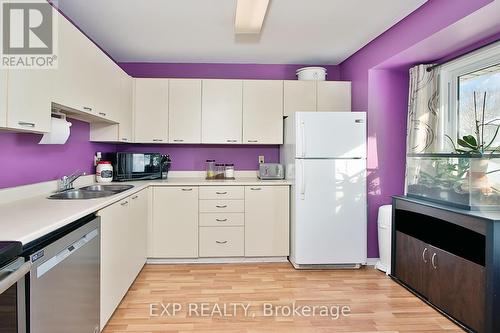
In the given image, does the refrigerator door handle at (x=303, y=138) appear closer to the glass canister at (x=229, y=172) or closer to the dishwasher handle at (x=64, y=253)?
the glass canister at (x=229, y=172)

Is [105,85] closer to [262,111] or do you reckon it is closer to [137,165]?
[137,165]

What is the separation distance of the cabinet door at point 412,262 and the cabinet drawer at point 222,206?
62.8 inches

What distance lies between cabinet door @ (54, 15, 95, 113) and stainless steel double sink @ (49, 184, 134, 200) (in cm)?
66

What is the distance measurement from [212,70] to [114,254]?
2645 mm

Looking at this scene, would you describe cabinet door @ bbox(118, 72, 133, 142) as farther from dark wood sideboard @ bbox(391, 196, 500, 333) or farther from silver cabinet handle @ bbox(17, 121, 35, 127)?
dark wood sideboard @ bbox(391, 196, 500, 333)

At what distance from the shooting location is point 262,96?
3.78m

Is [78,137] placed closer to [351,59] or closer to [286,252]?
[286,252]

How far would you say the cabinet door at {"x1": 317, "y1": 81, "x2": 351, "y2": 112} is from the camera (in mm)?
3830

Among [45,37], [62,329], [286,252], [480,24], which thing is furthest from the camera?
[286,252]

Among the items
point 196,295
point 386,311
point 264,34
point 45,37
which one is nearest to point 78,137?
point 45,37

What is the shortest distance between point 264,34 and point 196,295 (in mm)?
2522

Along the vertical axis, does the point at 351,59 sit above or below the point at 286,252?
above

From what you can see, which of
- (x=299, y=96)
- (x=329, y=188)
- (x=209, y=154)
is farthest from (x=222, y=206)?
(x=299, y=96)

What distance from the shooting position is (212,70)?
4.08 m
